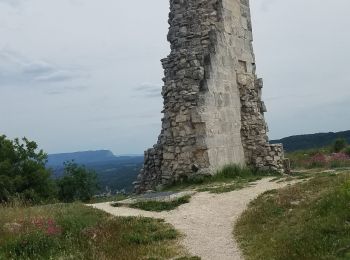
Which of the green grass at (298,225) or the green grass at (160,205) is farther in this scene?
the green grass at (160,205)

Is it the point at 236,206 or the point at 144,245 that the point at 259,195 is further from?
the point at 144,245

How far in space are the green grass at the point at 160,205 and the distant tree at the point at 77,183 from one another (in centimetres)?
1135

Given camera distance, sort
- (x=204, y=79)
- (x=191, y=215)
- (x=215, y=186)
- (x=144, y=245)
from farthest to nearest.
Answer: (x=204, y=79)
(x=215, y=186)
(x=191, y=215)
(x=144, y=245)

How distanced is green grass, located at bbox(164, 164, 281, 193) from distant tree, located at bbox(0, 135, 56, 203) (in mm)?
7030

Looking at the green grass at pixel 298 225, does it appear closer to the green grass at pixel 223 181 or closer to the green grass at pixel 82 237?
the green grass at pixel 82 237

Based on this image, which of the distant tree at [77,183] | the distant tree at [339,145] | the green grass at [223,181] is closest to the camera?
the green grass at [223,181]

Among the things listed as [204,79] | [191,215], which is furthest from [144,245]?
[204,79]

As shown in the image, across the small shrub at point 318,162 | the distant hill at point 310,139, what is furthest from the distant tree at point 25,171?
the distant hill at point 310,139

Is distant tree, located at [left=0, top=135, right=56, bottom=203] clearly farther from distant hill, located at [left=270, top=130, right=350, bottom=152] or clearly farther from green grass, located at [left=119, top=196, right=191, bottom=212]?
distant hill, located at [left=270, top=130, right=350, bottom=152]

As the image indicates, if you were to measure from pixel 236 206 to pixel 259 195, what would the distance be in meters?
0.87

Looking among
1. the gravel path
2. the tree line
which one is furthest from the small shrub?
the tree line

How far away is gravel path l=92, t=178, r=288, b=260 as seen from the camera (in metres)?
8.38

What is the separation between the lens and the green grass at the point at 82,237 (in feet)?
27.3

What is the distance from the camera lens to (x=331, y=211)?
27.7 ft
